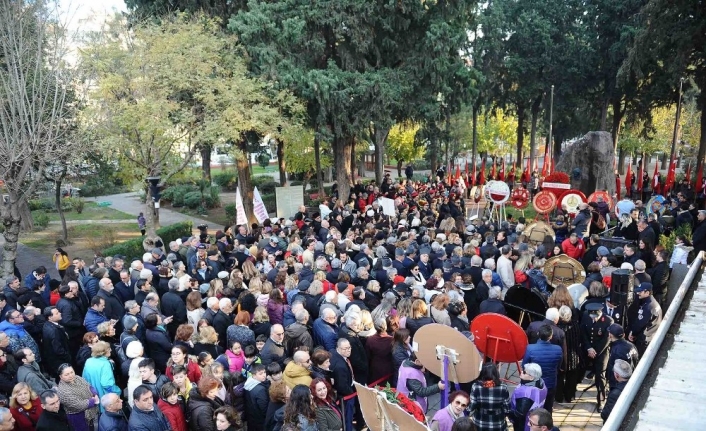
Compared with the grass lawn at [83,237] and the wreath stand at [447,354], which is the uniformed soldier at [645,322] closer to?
the wreath stand at [447,354]

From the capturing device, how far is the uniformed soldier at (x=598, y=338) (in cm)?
802

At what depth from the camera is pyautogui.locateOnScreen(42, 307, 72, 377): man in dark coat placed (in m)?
7.80

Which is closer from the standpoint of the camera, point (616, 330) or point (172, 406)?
point (172, 406)

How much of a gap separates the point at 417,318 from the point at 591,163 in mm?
17195

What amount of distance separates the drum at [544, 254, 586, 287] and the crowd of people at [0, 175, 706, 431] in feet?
0.95

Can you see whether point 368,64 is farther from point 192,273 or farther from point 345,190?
point 192,273

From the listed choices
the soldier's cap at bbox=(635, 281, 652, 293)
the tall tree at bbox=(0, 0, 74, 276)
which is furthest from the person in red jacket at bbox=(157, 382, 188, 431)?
the tall tree at bbox=(0, 0, 74, 276)

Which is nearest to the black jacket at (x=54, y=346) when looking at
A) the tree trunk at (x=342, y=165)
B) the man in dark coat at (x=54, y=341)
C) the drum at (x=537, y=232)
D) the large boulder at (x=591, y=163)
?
the man in dark coat at (x=54, y=341)

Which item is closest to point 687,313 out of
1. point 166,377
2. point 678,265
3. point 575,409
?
point 575,409

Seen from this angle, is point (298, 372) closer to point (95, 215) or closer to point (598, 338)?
point (598, 338)

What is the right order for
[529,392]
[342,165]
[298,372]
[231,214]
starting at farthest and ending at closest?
[231,214], [342,165], [298,372], [529,392]

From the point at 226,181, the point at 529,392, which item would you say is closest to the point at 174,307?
the point at 529,392

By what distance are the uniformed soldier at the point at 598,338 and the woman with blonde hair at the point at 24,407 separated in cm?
729

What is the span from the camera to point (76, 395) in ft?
20.8
